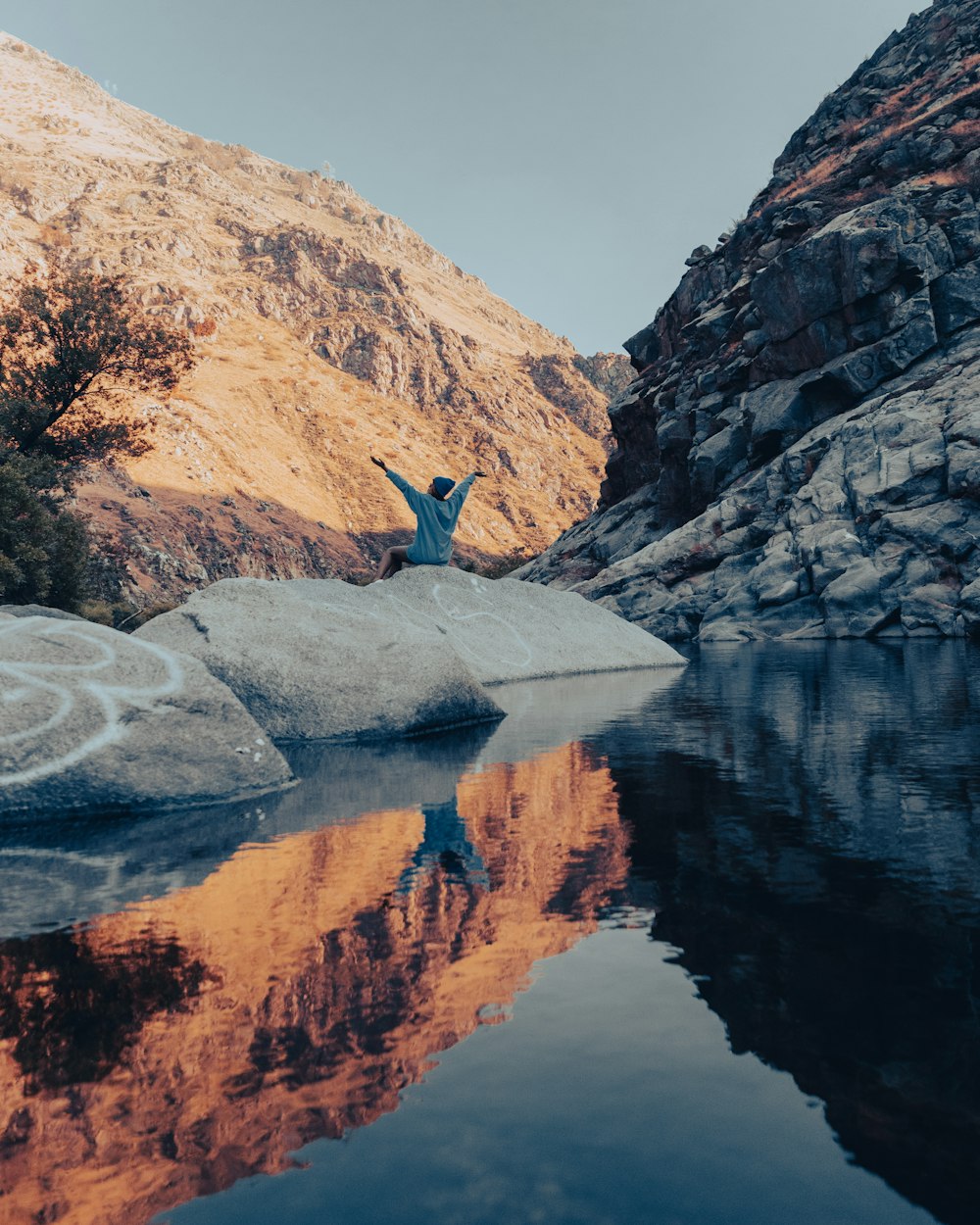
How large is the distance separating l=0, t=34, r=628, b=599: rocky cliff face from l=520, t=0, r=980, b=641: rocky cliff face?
74.5 feet

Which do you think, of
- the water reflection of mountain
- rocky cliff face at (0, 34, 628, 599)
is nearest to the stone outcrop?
the water reflection of mountain

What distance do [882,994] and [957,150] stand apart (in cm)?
4357

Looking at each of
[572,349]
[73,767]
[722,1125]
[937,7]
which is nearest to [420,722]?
[73,767]

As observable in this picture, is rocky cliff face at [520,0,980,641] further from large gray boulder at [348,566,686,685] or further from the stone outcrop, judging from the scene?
the stone outcrop

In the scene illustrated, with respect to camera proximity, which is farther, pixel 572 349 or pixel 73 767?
pixel 572 349

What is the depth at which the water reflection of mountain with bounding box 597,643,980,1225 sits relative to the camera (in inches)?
92.5

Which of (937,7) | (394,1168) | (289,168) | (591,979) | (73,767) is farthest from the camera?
(289,168)

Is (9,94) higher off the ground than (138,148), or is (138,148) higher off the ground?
(9,94)

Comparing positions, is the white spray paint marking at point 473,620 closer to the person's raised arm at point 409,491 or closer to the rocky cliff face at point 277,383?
the person's raised arm at point 409,491

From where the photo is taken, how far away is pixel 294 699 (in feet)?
30.0

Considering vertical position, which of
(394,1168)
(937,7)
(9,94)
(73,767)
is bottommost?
(394,1168)

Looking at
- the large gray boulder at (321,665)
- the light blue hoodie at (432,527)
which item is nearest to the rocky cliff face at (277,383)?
the light blue hoodie at (432,527)

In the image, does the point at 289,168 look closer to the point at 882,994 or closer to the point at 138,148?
the point at 138,148

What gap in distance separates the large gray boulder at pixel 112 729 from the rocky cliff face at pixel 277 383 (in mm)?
41156
